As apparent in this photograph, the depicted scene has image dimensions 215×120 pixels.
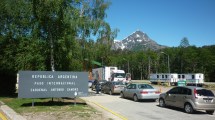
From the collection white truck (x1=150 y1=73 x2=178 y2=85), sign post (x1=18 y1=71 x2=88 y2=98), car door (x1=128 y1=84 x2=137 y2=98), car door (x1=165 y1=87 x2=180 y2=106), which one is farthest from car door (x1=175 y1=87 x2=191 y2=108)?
white truck (x1=150 y1=73 x2=178 y2=85)

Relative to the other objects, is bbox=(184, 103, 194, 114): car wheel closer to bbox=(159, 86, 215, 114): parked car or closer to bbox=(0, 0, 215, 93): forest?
bbox=(159, 86, 215, 114): parked car

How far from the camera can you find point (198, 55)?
376ft

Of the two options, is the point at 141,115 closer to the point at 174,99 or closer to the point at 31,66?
the point at 174,99

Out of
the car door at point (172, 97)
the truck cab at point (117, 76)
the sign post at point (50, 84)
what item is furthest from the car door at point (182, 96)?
the truck cab at point (117, 76)

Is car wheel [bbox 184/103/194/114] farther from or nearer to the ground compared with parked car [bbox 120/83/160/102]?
nearer to the ground

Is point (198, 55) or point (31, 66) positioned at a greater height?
point (198, 55)

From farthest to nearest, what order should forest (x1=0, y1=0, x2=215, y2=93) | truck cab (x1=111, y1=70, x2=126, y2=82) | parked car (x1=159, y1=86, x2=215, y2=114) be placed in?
truck cab (x1=111, y1=70, x2=126, y2=82) < forest (x1=0, y1=0, x2=215, y2=93) < parked car (x1=159, y1=86, x2=215, y2=114)

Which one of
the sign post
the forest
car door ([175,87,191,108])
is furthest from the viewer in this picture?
the forest

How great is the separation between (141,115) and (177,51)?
111m

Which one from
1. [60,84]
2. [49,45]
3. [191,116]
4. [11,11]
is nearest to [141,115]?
[191,116]

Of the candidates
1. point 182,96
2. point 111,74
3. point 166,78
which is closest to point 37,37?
point 182,96

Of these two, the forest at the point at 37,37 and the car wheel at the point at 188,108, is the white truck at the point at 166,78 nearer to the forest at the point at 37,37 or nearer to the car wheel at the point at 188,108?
the forest at the point at 37,37

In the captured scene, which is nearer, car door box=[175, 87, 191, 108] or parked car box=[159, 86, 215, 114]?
parked car box=[159, 86, 215, 114]

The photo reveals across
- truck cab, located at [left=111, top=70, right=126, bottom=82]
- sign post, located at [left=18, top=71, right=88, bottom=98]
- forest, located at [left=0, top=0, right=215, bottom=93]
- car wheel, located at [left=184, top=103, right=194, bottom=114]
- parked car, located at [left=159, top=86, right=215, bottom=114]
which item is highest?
forest, located at [left=0, top=0, right=215, bottom=93]
